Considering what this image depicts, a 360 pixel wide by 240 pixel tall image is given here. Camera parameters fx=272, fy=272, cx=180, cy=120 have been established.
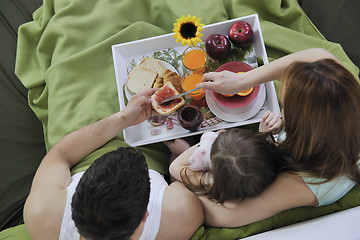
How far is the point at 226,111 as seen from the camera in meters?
1.11

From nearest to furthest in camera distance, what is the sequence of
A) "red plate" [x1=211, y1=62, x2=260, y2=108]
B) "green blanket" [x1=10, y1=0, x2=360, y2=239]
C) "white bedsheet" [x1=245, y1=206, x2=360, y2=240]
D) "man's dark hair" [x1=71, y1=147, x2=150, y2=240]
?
"man's dark hair" [x1=71, y1=147, x2=150, y2=240] < "white bedsheet" [x1=245, y1=206, x2=360, y2=240] < "red plate" [x1=211, y1=62, x2=260, y2=108] < "green blanket" [x1=10, y1=0, x2=360, y2=239]

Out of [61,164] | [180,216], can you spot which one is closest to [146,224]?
[180,216]

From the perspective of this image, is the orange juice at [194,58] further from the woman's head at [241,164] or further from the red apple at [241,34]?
the woman's head at [241,164]

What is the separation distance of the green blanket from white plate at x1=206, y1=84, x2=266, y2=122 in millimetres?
262

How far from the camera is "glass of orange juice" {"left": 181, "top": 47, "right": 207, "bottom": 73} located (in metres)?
1.14

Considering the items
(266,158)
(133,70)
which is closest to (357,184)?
(266,158)

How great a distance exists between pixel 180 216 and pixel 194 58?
64cm

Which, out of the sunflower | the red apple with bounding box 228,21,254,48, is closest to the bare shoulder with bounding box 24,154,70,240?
the sunflower

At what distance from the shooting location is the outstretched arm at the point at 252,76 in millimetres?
970

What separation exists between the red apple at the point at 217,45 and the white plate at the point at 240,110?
209 millimetres

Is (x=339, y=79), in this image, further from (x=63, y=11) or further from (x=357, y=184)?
(x=63, y=11)

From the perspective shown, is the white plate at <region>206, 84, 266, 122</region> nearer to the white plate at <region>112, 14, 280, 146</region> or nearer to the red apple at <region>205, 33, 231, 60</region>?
the white plate at <region>112, 14, 280, 146</region>

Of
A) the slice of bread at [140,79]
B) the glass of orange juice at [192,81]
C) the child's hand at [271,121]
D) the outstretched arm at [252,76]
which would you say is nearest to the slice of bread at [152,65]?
the slice of bread at [140,79]

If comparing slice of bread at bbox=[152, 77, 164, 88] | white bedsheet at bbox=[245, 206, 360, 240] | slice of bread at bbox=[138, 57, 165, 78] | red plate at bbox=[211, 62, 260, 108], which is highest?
slice of bread at bbox=[138, 57, 165, 78]
